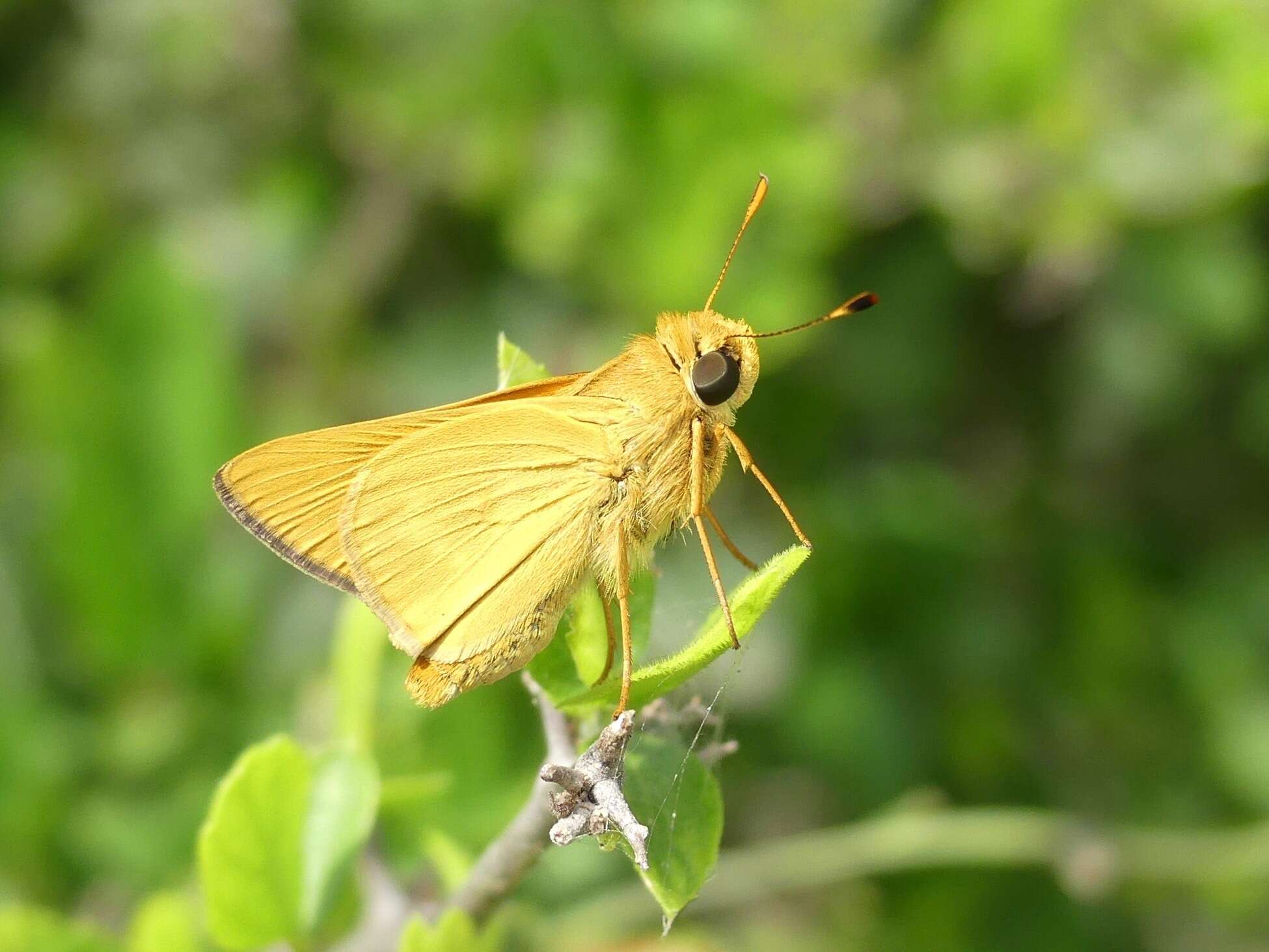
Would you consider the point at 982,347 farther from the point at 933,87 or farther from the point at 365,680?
the point at 365,680

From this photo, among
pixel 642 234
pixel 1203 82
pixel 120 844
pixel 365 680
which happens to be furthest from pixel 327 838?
pixel 1203 82

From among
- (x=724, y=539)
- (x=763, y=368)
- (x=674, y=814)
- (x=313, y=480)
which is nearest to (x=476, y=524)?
(x=313, y=480)

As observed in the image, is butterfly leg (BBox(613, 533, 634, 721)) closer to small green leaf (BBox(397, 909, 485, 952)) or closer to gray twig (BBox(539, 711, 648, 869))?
gray twig (BBox(539, 711, 648, 869))

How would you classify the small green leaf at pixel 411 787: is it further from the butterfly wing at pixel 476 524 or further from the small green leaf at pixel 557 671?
the small green leaf at pixel 557 671

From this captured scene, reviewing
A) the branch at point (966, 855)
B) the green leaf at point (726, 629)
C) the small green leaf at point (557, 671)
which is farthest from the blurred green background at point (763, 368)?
the green leaf at point (726, 629)

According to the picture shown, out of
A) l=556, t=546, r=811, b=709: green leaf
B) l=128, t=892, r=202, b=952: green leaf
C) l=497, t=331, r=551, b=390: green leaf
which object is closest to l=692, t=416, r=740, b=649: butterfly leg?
l=497, t=331, r=551, b=390: green leaf

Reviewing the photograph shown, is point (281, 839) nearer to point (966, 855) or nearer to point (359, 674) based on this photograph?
point (359, 674)
